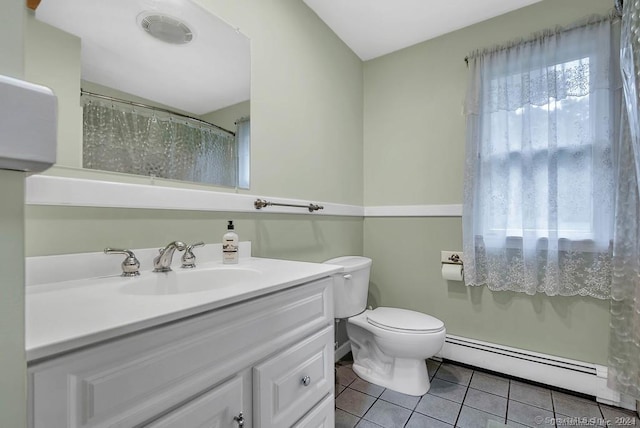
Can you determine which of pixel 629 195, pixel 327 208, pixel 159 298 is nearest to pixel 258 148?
pixel 327 208

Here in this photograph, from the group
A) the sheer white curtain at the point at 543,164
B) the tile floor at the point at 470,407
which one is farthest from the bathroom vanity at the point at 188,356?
the sheer white curtain at the point at 543,164

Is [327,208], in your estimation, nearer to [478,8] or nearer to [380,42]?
[380,42]

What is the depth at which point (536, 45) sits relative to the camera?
5.64 feet

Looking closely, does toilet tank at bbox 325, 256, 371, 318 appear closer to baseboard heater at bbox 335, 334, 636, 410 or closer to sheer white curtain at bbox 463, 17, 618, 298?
baseboard heater at bbox 335, 334, 636, 410

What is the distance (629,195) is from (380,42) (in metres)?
1.74

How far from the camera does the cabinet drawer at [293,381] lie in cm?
78

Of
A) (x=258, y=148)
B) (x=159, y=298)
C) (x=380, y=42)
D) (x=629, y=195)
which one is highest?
(x=380, y=42)

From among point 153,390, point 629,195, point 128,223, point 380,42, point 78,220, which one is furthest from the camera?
point 380,42

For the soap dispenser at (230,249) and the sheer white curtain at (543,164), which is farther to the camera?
the sheer white curtain at (543,164)

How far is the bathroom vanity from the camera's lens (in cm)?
46

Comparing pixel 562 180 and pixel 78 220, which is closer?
pixel 78 220

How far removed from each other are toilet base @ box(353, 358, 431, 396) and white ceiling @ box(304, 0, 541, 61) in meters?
2.10

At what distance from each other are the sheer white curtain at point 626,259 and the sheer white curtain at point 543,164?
0.20 feet

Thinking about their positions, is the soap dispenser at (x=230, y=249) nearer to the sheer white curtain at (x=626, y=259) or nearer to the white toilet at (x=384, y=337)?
the white toilet at (x=384, y=337)
